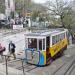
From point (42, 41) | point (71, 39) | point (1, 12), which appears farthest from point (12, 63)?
point (1, 12)

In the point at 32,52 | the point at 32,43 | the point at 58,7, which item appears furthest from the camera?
the point at 58,7

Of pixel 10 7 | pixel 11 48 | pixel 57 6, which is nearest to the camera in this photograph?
pixel 11 48

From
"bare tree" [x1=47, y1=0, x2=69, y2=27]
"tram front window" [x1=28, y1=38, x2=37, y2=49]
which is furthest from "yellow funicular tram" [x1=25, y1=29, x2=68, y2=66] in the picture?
"bare tree" [x1=47, y1=0, x2=69, y2=27]

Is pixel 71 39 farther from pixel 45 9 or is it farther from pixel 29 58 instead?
pixel 29 58

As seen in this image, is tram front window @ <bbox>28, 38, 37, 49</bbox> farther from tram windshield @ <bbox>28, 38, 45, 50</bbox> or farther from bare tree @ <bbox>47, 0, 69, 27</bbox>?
bare tree @ <bbox>47, 0, 69, 27</bbox>

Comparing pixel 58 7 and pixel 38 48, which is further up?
pixel 58 7

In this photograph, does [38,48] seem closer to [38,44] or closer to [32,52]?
[38,44]

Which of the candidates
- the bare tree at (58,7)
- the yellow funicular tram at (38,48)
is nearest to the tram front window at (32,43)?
the yellow funicular tram at (38,48)

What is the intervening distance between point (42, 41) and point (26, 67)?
2213mm

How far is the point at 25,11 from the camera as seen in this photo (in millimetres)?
84125

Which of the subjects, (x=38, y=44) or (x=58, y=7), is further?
(x=58, y=7)

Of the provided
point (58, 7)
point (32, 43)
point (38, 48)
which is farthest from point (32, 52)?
point (58, 7)

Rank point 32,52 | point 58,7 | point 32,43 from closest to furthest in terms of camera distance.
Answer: point 32,52 → point 32,43 → point 58,7

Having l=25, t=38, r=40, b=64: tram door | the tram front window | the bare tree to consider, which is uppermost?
the bare tree
